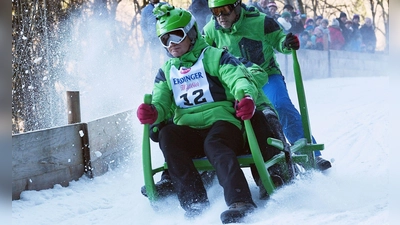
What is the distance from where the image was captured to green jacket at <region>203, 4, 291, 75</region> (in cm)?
473

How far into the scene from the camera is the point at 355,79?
15.0m

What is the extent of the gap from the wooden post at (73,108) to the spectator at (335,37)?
35.1 ft

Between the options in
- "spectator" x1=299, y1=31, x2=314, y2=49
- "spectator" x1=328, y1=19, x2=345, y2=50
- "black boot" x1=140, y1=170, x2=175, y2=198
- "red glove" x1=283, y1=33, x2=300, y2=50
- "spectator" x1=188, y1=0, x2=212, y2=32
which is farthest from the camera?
"spectator" x1=328, y1=19, x2=345, y2=50

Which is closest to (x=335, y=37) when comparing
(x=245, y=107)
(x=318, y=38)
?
(x=318, y=38)

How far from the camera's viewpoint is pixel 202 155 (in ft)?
12.6

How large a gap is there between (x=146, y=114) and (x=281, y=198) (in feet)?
3.09

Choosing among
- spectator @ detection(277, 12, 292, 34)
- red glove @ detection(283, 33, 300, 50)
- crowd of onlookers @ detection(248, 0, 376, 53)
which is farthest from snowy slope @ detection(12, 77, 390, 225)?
crowd of onlookers @ detection(248, 0, 376, 53)

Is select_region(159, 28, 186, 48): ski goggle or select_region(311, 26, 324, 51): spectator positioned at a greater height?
select_region(311, 26, 324, 51): spectator

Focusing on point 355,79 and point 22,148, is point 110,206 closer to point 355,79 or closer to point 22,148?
point 22,148

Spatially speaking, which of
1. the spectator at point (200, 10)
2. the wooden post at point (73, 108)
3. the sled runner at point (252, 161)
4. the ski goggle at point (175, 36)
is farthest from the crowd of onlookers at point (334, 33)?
the ski goggle at point (175, 36)

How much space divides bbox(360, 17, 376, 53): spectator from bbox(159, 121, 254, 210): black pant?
13835 millimetres

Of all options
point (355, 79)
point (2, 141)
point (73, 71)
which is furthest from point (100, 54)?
point (2, 141)

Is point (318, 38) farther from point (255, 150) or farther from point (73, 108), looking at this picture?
point (255, 150)

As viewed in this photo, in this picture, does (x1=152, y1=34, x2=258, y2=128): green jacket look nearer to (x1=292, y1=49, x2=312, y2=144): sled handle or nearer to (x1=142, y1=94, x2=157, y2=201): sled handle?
(x1=142, y1=94, x2=157, y2=201): sled handle
